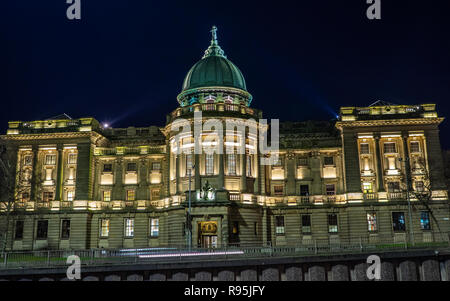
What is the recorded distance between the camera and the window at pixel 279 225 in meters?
61.2

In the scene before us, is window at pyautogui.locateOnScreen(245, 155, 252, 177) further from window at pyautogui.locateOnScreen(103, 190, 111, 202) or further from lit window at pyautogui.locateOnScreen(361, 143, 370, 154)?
window at pyautogui.locateOnScreen(103, 190, 111, 202)

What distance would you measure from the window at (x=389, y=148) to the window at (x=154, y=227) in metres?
31.7

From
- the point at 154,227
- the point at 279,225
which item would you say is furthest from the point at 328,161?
the point at 154,227

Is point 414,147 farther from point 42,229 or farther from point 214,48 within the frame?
point 42,229

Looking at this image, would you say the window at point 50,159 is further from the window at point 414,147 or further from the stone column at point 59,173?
the window at point 414,147

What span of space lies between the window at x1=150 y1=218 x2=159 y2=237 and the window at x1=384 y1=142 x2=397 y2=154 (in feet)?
104

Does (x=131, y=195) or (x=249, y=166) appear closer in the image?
(x=249, y=166)

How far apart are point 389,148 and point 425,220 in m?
10.1

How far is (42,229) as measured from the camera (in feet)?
205

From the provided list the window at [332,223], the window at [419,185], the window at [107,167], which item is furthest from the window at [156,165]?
the window at [419,185]

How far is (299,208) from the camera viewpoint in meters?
61.3

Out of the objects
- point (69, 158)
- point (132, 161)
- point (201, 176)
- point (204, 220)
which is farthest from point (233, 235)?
point (69, 158)

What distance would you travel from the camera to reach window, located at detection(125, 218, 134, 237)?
62969mm

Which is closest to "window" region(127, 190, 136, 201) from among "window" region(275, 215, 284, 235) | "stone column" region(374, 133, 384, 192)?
"window" region(275, 215, 284, 235)
